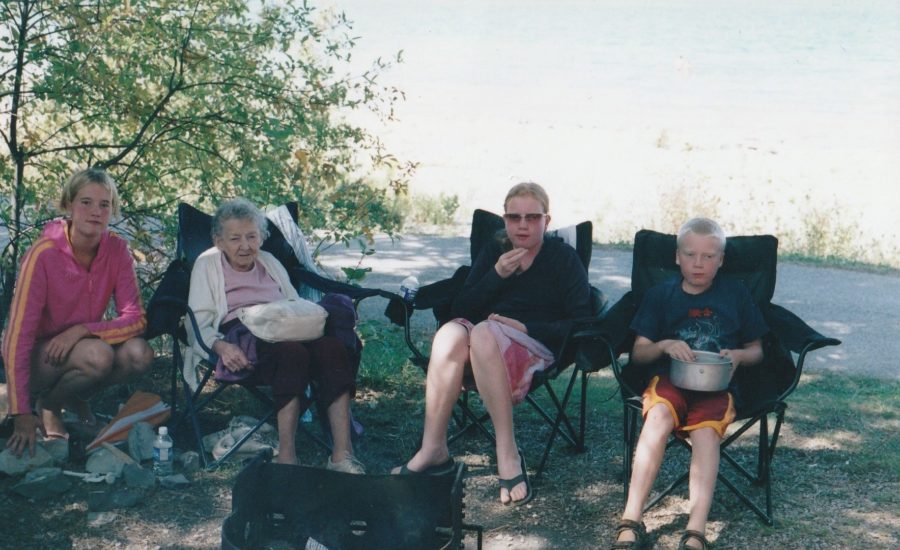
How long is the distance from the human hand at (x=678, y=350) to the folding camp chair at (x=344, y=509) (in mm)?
899

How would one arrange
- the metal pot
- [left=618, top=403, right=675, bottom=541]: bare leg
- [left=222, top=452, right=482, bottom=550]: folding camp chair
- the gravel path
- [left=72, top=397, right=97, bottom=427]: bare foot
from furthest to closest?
the gravel path
[left=72, top=397, right=97, bottom=427]: bare foot
the metal pot
[left=618, top=403, right=675, bottom=541]: bare leg
[left=222, top=452, right=482, bottom=550]: folding camp chair

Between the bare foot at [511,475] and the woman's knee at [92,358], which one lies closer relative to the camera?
the bare foot at [511,475]

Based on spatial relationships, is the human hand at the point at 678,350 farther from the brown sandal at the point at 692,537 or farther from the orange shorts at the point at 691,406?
the brown sandal at the point at 692,537

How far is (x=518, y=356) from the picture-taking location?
11.5ft

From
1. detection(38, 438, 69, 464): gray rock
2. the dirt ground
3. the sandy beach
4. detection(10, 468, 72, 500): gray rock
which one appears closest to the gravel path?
the sandy beach

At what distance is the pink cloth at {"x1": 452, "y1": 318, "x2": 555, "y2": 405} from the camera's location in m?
3.48

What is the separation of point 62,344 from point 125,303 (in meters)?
0.29

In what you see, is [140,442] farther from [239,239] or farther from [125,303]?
[239,239]

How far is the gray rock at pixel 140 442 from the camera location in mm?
3627

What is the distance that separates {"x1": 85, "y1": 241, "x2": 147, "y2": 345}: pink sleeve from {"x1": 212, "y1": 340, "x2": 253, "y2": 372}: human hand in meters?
0.40

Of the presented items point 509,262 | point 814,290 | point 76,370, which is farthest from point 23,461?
point 814,290

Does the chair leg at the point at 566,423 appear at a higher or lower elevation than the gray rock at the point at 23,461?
higher

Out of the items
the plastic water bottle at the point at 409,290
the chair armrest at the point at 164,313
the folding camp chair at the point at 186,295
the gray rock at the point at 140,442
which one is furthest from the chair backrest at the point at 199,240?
the gray rock at the point at 140,442

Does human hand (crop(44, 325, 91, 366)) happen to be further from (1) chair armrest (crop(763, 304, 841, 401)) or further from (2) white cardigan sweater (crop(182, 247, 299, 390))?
(1) chair armrest (crop(763, 304, 841, 401))
